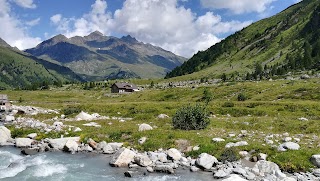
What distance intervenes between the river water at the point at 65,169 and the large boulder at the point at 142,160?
165cm

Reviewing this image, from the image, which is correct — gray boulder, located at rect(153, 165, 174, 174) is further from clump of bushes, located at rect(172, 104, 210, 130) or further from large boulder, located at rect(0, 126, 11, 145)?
large boulder, located at rect(0, 126, 11, 145)

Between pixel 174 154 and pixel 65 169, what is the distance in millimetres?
10697

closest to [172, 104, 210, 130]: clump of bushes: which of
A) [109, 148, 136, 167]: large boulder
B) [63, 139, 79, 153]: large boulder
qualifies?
[109, 148, 136, 167]: large boulder

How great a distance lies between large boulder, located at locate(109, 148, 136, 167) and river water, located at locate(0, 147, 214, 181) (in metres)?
0.69

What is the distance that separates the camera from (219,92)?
103250 mm

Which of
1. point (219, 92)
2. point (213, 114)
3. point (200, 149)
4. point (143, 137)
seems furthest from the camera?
point (219, 92)

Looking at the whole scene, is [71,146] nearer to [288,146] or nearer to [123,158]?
[123,158]

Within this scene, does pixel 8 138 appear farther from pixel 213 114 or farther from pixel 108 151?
pixel 213 114

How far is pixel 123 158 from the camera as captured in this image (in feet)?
103

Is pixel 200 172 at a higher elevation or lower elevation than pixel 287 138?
lower

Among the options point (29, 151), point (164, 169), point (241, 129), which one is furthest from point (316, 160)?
point (29, 151)

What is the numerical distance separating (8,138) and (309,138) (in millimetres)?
37802

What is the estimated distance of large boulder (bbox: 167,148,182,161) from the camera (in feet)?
103

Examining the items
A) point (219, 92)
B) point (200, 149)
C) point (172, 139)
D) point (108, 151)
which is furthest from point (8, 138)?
point (219, 92)
